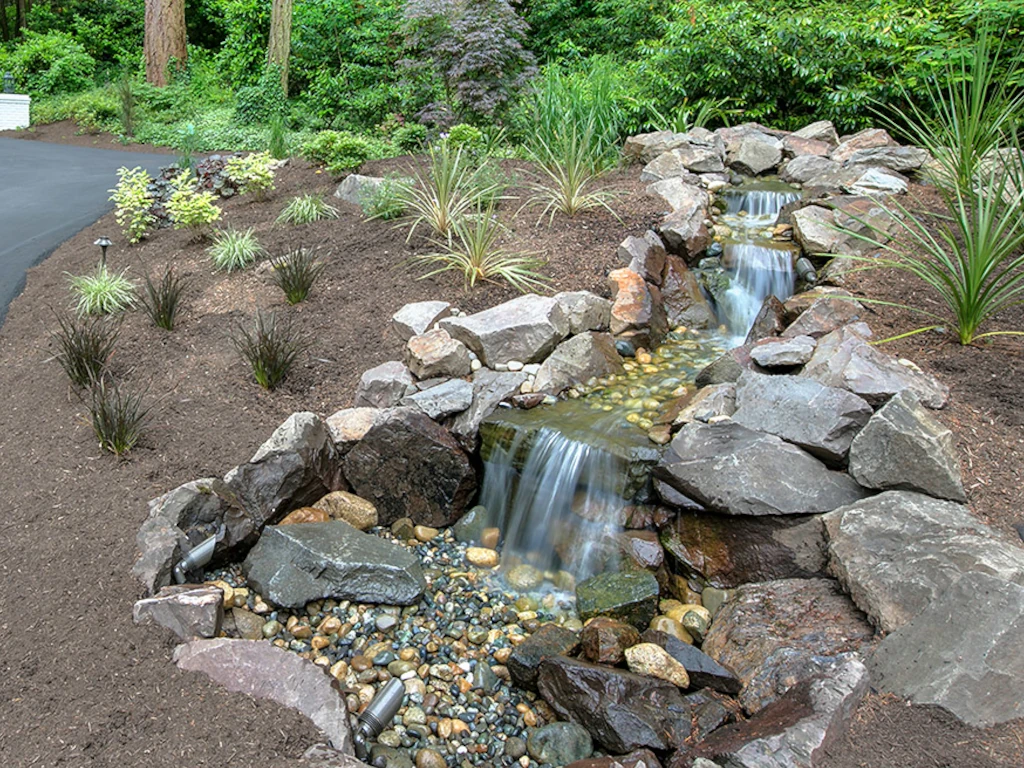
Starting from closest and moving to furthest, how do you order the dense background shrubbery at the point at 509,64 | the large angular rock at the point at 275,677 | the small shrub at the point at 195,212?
the large angular rock at the point at 275,677 < the small shrub at the point at 195,212 < the dense background shrubbery at the point at 509,64

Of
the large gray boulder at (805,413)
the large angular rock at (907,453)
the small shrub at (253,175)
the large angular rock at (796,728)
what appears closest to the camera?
the large angular rock at (796,728)

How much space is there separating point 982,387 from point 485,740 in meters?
3.30

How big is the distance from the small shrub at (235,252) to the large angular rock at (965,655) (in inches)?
224

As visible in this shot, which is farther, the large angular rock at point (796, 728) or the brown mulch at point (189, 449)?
the brown mulch at point (189, 449)

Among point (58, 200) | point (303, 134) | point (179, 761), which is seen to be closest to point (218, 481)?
point (179, 761)

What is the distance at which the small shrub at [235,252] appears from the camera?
6.77 meters

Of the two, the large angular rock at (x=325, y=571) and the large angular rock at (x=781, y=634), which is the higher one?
the large angular rock at (x=781, y=634)

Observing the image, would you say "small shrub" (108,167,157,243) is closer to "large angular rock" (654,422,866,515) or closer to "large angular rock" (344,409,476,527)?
"large angular rock" (344,409,476,527)

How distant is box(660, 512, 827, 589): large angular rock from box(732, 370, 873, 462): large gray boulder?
43cm

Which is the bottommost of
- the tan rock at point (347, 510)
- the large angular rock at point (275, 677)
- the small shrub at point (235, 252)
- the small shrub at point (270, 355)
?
the tan rock at point (347, 510)

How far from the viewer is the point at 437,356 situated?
520cm

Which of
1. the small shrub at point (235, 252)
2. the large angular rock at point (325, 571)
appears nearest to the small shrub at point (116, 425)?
the large angular rock at point (325, 571)

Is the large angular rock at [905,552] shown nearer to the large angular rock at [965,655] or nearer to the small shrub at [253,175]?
the large angular rock at [965,655]

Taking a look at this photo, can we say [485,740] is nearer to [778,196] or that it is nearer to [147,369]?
[147,369]
